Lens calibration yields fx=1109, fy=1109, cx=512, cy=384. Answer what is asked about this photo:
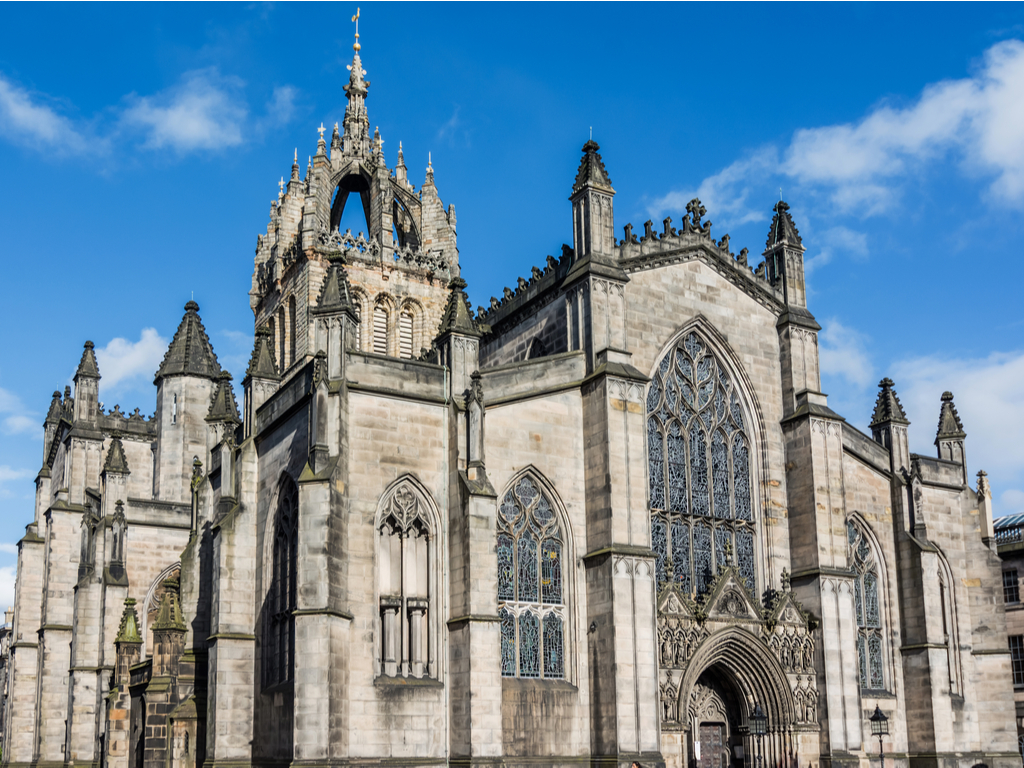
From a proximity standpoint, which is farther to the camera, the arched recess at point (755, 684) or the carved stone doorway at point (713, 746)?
the carved stone doorway at point (713, 746)

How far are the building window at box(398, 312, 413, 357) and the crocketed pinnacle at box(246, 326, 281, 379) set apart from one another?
18691mm

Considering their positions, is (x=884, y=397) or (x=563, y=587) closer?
(x=563, y=587)

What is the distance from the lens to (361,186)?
56188 millimetres

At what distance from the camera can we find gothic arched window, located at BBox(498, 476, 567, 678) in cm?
2688

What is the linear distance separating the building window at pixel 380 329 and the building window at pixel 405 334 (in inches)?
26.8

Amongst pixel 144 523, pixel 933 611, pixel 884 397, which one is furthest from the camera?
pixel 144 523

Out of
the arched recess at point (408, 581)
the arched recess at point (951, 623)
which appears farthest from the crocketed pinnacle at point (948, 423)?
the arched recess at point (408, 581)

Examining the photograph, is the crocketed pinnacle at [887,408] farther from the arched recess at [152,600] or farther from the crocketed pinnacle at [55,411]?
the crocketed pinnacle at [55,411]

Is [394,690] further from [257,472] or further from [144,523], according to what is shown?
[144,523]

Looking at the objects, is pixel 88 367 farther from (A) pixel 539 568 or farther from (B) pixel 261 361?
(A) pixel 539 568

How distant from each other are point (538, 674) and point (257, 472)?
29.4 ft

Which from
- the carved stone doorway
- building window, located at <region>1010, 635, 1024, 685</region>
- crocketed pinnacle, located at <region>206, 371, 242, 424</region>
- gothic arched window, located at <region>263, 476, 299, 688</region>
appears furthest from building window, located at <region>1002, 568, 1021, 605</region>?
gothic arched window, located at <region>263, 476, 299, 688</region>

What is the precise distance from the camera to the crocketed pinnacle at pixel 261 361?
3038 cm

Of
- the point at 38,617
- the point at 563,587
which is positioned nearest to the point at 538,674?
the point at 563,587
